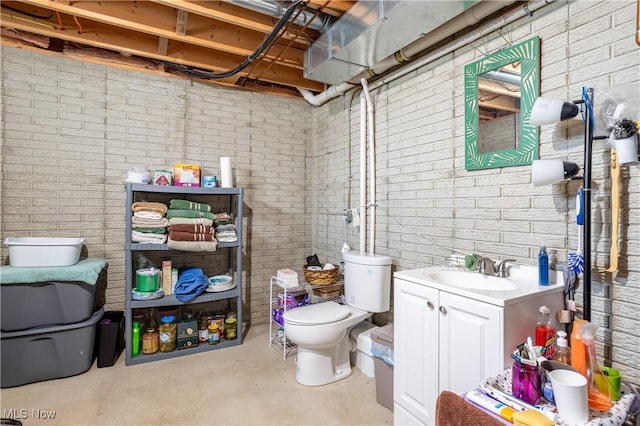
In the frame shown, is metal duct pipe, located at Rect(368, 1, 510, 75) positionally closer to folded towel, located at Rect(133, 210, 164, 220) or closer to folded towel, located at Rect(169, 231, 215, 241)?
folded towel, located at Rect(169, 231, 215, 241)

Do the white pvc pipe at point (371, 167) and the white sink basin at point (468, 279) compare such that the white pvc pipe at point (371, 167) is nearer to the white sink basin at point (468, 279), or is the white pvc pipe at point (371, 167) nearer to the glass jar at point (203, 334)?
the white sink basin at point (468, 279)

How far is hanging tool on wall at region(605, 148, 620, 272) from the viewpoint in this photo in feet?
4.73

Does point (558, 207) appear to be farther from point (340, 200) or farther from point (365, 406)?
point (340, 200)

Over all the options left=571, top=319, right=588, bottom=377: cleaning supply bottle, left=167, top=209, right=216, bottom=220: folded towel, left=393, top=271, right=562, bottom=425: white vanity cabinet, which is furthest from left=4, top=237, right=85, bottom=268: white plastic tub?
left=571, top=319, right=588, bottom=377: cleaning supply bottle

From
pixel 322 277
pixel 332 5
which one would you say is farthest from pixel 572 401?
pixel 332 5

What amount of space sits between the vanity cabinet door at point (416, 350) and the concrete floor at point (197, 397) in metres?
0.32

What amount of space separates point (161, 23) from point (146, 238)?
1.71 m

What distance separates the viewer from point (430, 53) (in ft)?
7.91

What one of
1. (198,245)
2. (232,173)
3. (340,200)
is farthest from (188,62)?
(340,200)

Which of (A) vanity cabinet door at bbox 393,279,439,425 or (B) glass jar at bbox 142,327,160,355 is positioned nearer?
(A) vanity cabinet door at bbox 393,279,439,425

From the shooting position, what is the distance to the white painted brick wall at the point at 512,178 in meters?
1.50

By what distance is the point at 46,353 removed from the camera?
2.41 m

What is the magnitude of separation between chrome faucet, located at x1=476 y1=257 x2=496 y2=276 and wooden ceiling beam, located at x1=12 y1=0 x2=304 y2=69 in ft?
7.86

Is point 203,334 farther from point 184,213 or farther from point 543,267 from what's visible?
point 543,267
